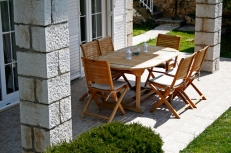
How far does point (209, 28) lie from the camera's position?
30.6 feet

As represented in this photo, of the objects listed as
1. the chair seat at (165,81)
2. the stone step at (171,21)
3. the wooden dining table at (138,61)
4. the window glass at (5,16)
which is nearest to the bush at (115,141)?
the wooden dining table at (138,61)

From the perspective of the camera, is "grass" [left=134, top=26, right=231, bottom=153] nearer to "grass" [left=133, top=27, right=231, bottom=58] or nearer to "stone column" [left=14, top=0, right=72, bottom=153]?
"stone column" [left=14, top=0, right=72, bottom=153]

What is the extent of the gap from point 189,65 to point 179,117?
87 centimetres

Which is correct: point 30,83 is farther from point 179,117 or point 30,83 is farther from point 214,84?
point 214,84

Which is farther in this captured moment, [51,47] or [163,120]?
[163,120]

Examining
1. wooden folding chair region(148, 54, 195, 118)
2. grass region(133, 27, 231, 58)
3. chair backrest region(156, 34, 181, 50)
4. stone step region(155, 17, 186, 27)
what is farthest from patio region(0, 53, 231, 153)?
stone step region(155, 17, 186, 27)

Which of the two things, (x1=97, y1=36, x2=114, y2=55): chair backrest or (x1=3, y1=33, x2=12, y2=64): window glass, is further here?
(x1=97, y1=36, x2=114, y2=55): chair backrest

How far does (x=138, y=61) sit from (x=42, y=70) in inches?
105

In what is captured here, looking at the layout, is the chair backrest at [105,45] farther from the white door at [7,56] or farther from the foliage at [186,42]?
the foliage at [186,42]

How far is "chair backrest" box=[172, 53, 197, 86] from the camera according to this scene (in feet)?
21.6

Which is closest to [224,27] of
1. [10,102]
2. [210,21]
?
[210,21]

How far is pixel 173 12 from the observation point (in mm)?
16062

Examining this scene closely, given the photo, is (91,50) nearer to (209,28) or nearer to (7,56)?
(7,56)

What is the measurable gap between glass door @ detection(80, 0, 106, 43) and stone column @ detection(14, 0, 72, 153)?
4.47 metres
